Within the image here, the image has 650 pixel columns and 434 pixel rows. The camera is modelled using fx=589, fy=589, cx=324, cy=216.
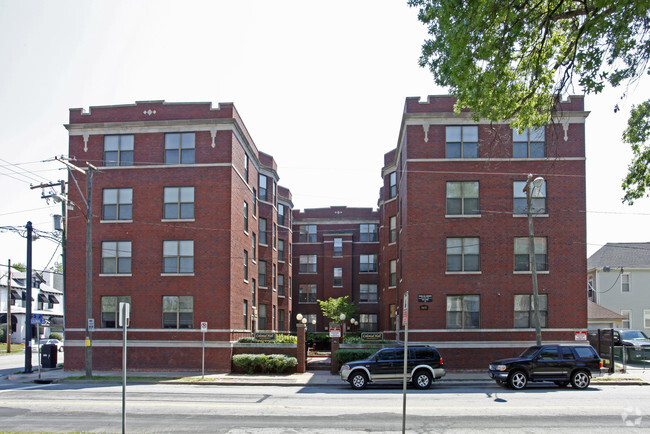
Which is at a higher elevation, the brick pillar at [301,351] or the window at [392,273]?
the window at [392,273]

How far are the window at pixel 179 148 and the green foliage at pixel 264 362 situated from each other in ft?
34.8

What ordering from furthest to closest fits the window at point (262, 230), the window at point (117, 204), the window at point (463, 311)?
the window at point (262, 230), the window at point (117, 204), the window at point (463, 311)

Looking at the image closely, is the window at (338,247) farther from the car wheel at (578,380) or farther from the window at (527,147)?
the car wheel at (578,380)

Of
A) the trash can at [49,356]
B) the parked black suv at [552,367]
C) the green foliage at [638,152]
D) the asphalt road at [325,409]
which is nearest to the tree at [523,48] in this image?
the green foliage at [638,152]

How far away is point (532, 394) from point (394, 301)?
20104 mm

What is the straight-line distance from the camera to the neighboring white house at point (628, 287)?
5041 centimetres

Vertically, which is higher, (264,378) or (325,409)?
(325,409)

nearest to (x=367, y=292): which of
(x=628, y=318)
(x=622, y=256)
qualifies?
(x=628, y=318)

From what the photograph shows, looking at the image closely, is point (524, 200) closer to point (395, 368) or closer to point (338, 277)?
point (395, 368)

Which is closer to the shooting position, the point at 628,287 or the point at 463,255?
the point at 463,255

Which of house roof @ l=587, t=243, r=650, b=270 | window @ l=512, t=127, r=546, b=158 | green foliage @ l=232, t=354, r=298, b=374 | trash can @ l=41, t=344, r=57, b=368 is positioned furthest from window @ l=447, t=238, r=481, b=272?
house roof @ l=587, t=243, r=650, b=270

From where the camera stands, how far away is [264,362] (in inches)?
1156

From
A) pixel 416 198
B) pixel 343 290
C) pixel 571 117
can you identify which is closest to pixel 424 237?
pixel 416 198

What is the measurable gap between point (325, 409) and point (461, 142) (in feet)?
57.2
